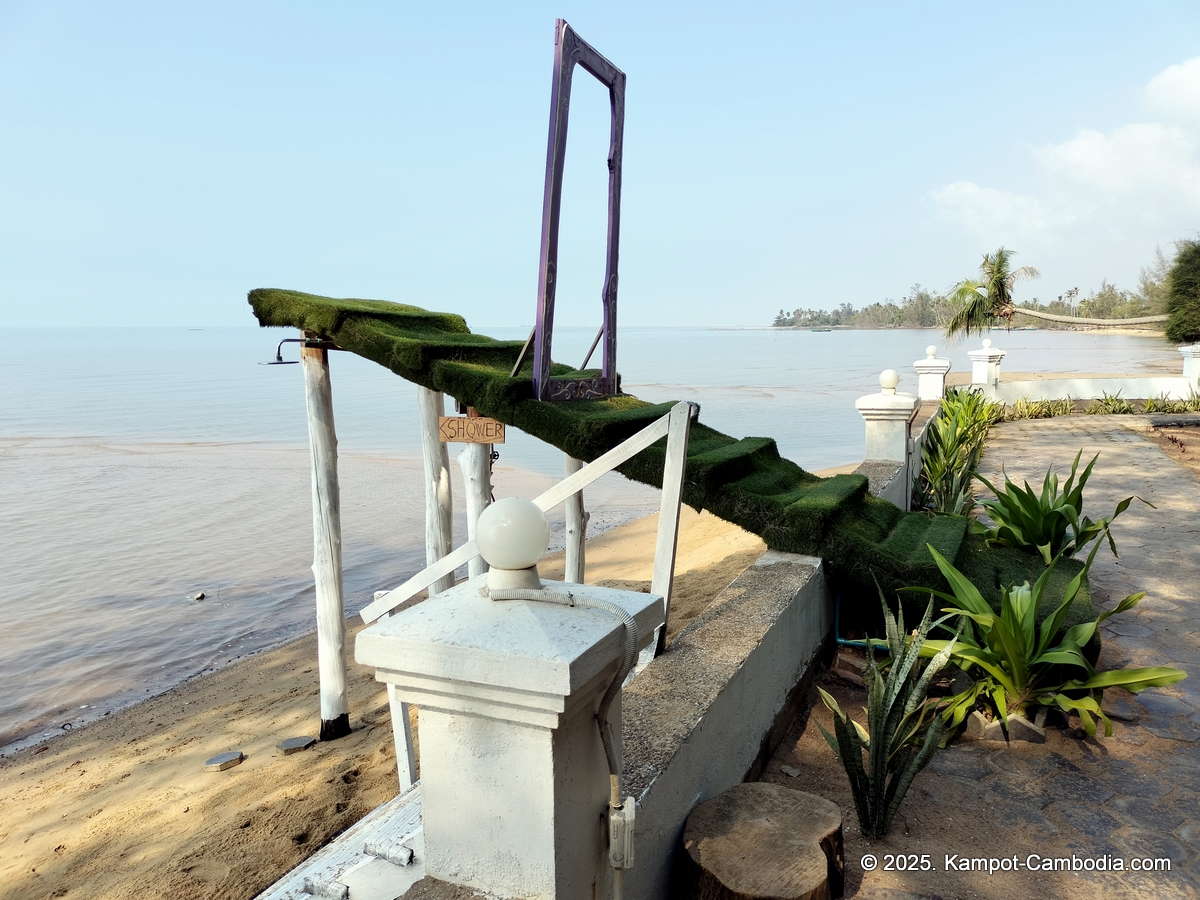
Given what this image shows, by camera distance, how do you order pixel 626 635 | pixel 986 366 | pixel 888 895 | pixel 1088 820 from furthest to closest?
pixel 986 366
pixel 1088 820
pixel 888 895
pixel 626 635

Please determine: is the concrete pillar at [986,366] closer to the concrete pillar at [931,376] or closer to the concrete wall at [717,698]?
the concrete pillar at [931,376]

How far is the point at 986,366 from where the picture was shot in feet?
55.2

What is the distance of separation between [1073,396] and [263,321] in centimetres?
1782

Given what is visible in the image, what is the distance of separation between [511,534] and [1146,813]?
9.07ft

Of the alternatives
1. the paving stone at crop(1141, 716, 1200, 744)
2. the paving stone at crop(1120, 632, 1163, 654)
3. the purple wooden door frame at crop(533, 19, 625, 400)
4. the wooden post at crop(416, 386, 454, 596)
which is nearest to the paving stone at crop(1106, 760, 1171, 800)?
the paving stone at crop(1141, 716, 1200, 744)

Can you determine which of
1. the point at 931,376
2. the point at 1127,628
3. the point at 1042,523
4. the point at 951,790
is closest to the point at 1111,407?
the point at 931,376

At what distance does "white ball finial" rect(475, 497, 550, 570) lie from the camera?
1.52 m

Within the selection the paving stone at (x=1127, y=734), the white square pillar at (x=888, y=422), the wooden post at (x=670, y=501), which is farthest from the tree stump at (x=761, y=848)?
the white square pillar at (x=888, y=422)

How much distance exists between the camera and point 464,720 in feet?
4.95

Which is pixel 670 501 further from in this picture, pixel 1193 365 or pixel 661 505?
pixel 1193 365

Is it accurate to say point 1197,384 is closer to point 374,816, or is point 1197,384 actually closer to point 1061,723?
point 1061,723

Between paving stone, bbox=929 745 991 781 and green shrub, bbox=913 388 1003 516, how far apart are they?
346cm

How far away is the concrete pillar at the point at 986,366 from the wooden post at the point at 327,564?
1466cm

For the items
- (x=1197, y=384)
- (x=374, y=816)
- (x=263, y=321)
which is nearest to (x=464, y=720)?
(x=374, y=816)
